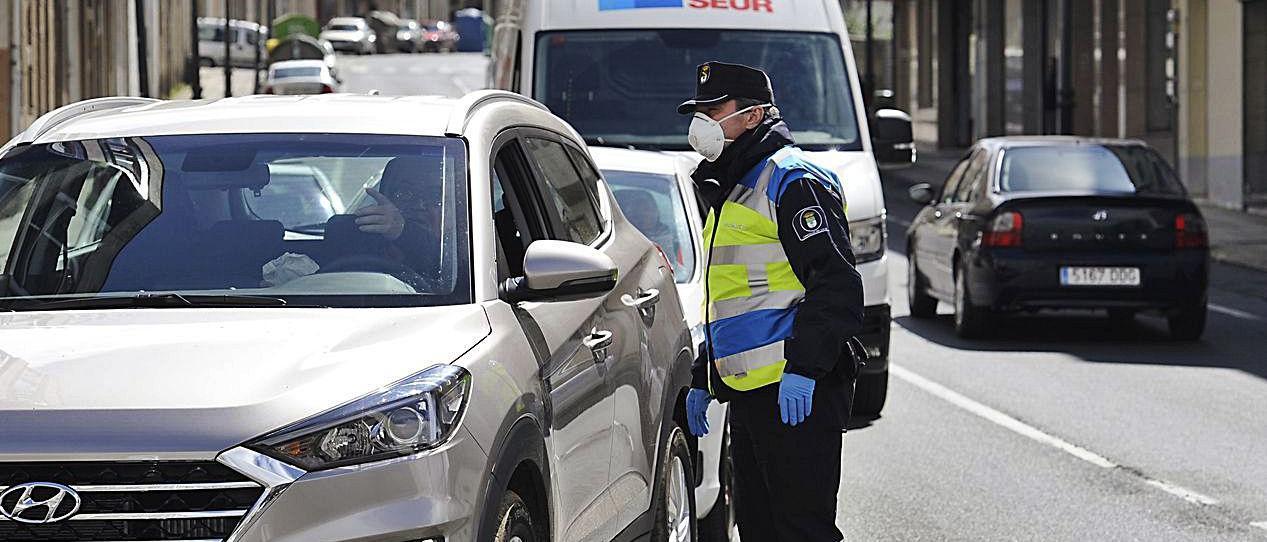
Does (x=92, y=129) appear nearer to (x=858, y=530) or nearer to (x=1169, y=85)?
(x=858, y=530)

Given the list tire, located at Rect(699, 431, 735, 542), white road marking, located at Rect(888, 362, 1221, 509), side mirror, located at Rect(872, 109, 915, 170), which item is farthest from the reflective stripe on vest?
side mirror, located at Rect(872, 109, 915, 170)

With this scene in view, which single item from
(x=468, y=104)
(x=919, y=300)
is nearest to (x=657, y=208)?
(x=468, y=104)

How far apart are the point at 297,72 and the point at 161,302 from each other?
52360 millimetres

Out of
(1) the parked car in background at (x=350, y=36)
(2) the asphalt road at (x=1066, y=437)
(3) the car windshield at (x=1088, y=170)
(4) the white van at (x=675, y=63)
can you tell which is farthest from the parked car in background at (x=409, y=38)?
(4) the white van at (x=675, y=63)

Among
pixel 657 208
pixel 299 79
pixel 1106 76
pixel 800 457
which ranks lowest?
pixel 800 457

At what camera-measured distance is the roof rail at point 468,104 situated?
5.37 m

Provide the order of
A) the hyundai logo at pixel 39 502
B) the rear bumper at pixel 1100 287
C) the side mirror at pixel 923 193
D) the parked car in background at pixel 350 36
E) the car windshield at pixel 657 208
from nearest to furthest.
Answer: the hyundai logo at pixel 39 502 → the car windshield at pixel 657 208 → the rear bumper at pixel 1100 287 → the side mirror at pixel 923 193 → the parked car in background at pixel 350 36

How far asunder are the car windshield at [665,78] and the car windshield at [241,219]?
23.8ft

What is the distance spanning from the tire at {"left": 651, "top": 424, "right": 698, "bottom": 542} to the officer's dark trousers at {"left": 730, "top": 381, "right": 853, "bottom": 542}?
396 millimetres

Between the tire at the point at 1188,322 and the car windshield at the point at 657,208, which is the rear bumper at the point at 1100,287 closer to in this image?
the tire at the point at 1188,322

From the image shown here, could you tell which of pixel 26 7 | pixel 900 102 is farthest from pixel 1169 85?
pixel 900 102

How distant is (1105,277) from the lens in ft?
49.1

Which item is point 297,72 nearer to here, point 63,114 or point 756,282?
point 63,114

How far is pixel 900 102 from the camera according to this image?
202 feet
